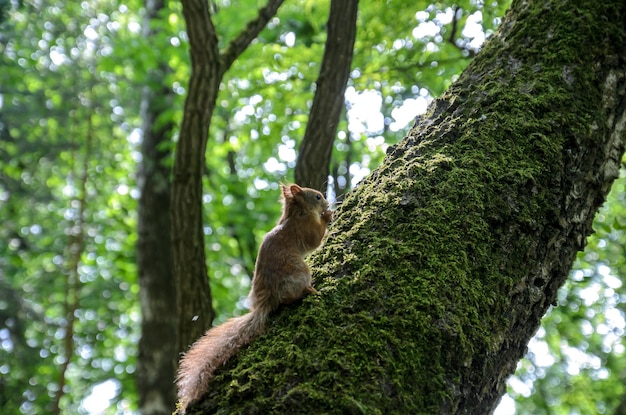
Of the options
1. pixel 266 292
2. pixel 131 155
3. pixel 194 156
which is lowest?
pixel 266 292

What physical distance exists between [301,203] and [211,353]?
1.19 metres

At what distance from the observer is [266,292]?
75.8 inches

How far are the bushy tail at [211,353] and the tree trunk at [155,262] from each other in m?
4.22

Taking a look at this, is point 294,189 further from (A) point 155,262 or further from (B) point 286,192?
(A) point 155,262

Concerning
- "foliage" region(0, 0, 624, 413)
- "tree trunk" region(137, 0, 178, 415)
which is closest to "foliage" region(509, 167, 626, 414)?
"foliage" region(0, 0, 624, 413)

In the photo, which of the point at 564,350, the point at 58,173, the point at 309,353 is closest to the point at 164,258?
the point at 58,173

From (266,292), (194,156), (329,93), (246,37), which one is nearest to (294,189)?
(266,292)

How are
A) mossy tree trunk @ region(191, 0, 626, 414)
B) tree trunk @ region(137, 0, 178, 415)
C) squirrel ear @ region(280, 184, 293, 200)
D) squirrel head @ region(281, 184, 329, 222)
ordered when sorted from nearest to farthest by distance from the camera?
mossy tree trunk @ region(191, 0, 626, 414) → squirrel head @ region(281, 184, 329, 222) → squirrel ear @ region(280, 184, 293, 200) → tree trunk @ region(137, 0, 178, 415)

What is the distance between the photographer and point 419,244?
5.76 feet

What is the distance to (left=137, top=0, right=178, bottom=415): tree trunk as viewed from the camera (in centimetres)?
686

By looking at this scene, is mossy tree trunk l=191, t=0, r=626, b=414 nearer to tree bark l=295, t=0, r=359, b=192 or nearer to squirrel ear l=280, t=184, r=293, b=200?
squirrel ear l=280, t=184, r=293, b=200

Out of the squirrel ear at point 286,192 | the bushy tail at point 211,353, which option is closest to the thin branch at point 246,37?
the squirrel ear at point 286,192

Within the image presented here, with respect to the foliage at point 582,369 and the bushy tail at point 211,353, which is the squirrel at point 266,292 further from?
the foliage at point 582,369

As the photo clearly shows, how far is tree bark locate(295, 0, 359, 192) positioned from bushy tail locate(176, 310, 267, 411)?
9.45ft
